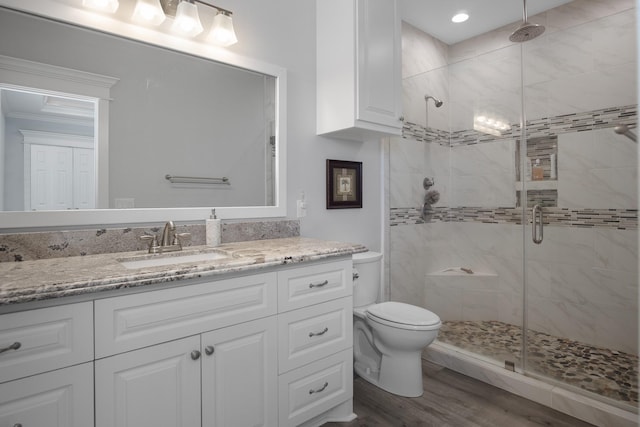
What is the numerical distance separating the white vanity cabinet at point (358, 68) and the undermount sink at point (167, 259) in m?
1.07

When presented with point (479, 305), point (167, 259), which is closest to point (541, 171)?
point (479, 305)

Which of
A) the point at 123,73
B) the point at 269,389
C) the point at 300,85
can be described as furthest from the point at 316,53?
the point at 269,389

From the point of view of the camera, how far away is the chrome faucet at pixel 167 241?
1.57m

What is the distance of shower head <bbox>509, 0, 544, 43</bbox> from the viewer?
247 cm

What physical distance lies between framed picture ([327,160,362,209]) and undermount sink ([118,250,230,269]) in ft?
3.04

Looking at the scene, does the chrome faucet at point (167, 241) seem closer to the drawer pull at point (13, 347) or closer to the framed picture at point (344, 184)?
the drawer pull at point (13, 347)

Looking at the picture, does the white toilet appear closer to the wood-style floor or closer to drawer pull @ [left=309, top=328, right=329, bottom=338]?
the wood-style floor

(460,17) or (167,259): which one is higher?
(460,17)

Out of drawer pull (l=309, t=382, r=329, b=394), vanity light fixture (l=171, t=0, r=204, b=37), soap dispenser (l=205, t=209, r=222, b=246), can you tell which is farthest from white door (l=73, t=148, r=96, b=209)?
drawer pull (l=309, t=382, r=329, b=394)

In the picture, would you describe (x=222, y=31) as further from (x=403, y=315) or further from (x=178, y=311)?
(x=403, y=315)

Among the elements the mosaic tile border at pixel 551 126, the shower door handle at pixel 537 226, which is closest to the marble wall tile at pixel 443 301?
the shower door handle at pixel 537 226

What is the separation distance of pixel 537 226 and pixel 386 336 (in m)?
1.49

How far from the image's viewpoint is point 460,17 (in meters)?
2.93

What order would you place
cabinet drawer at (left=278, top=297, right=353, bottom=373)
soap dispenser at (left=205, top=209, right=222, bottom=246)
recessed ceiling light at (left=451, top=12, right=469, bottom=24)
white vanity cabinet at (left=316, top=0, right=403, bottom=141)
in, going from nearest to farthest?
cabinet drawer at (left=278, top=297, right=353, bottom=373), soap dispenser at (left=205, top=209, right=222, bottom=246), white vanity cabinet at (left=316, top=0, right=403, bottom=141), recessed ceiling light at (left=451, top=12, right=469, bottom=24)
